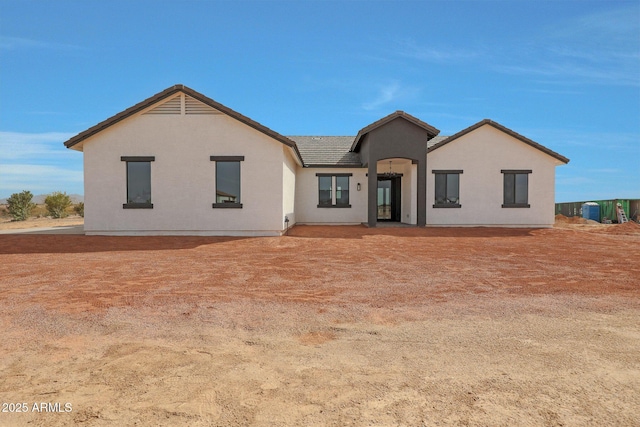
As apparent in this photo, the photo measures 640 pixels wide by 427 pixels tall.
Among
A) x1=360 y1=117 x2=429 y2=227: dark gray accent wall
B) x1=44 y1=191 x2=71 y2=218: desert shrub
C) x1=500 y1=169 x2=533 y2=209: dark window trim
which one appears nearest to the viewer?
x1=360 y1=117 x2=429 y2=227: dark gray accent wall

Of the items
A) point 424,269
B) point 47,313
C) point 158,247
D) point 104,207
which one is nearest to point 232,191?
Result: point 158,247

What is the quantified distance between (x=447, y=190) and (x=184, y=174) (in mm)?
12740

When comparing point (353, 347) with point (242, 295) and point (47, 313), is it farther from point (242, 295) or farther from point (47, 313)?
point (47, 313)

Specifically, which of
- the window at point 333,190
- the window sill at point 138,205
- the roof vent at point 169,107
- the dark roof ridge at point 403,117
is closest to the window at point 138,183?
the window sill at point 138,205

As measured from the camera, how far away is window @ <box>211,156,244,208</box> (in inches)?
597

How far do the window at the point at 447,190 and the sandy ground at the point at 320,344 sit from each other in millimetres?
11020

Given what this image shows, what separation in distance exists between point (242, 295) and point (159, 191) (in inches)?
411

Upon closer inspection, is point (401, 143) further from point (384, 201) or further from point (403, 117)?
point (384, 201)

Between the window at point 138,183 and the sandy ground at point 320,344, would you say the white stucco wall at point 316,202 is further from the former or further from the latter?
the sandy ground at point 320,344

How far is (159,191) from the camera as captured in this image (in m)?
15.2

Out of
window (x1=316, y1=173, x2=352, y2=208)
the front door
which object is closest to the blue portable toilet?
the front door

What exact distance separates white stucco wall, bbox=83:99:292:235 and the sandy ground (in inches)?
246

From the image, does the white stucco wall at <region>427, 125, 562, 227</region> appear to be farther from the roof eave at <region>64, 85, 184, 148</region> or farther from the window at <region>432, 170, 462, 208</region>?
the roof eave at <region>64, 85, 184, 148</region>

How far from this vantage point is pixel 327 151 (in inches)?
915
